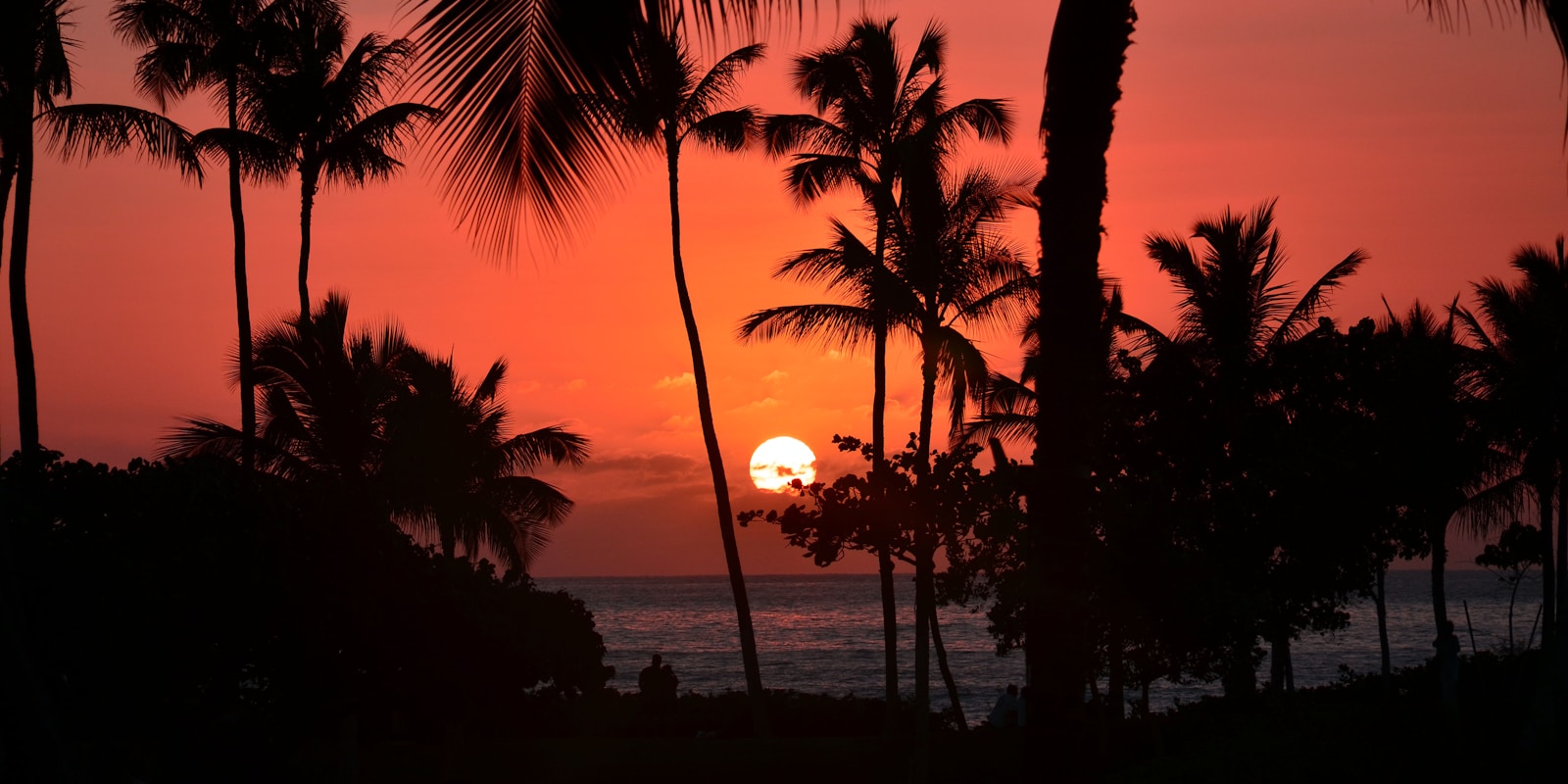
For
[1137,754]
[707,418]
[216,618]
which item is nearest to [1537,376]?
[1137,754]

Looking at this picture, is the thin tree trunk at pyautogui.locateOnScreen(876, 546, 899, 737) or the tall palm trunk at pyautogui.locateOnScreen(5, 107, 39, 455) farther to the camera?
the thin tree trunk at pyautogui.locateOnScreen(876, 546, 899, 737)

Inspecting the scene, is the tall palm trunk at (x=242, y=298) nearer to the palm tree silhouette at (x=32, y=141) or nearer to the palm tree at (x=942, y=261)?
the palm tree silhouette at (x=32, y=141)

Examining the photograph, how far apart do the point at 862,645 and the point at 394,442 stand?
69126 millimetres

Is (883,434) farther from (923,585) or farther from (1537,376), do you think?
(1537,376)

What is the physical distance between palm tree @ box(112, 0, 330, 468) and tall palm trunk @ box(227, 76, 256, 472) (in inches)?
0.7

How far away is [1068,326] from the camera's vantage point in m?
6.95

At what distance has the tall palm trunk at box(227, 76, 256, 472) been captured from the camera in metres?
21.6

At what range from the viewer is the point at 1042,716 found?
22.9 feet

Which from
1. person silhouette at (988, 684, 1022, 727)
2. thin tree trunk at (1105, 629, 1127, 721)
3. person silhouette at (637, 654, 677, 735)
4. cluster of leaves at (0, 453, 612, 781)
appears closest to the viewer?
cluster of leaves at (0, 453, 612, 781)

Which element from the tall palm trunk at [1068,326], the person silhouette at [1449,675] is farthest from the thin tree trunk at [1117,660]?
the tall palm trunk at [1068,326]

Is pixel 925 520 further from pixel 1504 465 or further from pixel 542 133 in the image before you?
pixel 1504 465

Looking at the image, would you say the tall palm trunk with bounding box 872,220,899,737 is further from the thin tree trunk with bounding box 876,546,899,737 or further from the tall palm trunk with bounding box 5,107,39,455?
the tall palm trunk with bounding box 5,107,39,455

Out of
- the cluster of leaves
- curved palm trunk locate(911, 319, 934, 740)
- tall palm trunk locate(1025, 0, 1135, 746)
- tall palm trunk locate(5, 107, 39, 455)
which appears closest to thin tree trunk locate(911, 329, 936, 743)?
curved palm trunk locate(911, 319, 934, 740)

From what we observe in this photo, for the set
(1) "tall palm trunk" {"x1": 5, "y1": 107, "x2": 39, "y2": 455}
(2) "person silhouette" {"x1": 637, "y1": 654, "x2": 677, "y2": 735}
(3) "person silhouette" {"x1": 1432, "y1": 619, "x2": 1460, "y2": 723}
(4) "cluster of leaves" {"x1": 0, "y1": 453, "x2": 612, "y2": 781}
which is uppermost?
(1) "tall palm trunk" {"x1": 5, "y1": 107, "x2": 39, "y2": 455}
